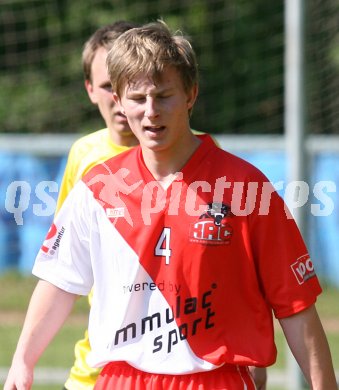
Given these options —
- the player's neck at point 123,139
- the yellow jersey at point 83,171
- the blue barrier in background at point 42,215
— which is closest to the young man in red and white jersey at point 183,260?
the yellow jersey at point 83,171

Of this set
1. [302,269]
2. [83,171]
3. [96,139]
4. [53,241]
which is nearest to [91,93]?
[96,139]

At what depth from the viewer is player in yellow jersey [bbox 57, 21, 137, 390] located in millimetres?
4387

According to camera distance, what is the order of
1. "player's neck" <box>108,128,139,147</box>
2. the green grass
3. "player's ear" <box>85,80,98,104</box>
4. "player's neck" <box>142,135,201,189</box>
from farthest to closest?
the green grass
"player's ear" <box>85,80,98,104</box>
"player's neck" <box>108,128,139,147</box>
"player's neck" <box>142,135,201,189</box>

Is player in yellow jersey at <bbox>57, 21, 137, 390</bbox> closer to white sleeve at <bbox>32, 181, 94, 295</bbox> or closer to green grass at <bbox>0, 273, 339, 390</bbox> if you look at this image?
white sleeve at <bbox>32, 181, 94, 295</bbox>

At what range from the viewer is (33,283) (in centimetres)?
1083

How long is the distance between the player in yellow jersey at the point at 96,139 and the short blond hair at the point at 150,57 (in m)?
0.98

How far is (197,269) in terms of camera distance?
329cm

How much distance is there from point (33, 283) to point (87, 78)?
633 centimetres

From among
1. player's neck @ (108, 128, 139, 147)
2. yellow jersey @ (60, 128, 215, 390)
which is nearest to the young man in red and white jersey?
yellow jersey @ (60, 128, 215, 390)

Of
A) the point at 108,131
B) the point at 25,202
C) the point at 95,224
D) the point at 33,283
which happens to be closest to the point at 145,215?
Result: the point at 95,224

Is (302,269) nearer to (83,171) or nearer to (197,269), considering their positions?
(197,269)

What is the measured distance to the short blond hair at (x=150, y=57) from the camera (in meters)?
3.29

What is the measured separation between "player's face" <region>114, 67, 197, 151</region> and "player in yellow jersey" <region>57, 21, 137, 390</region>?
3.40 ft

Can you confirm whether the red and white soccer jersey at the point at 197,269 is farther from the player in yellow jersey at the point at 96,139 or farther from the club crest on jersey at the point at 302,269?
the player in yellow jersey at the point at 96,139
